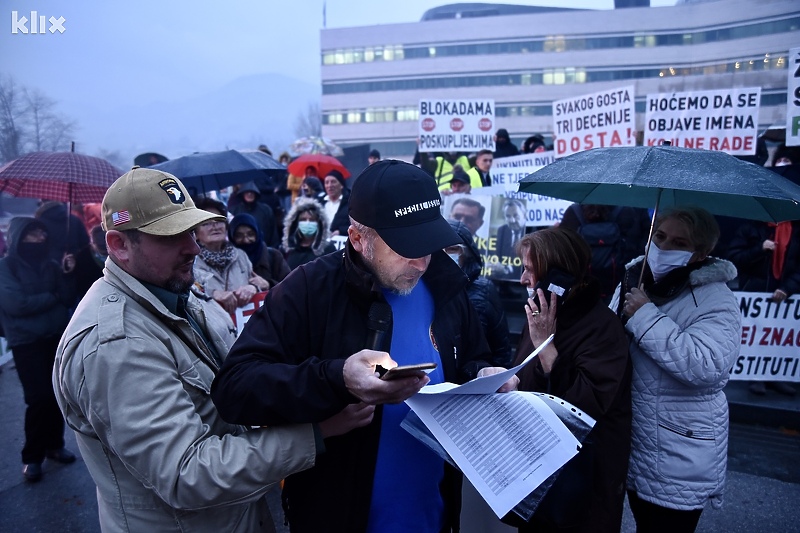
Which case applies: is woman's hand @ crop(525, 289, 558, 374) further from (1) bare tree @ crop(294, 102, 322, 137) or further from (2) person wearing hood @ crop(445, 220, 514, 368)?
(1) bare tree @ crop(294, 102, 322, 137)

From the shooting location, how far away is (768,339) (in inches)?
218

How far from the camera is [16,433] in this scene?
17.6 ft

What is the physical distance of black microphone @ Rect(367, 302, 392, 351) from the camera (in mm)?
1743

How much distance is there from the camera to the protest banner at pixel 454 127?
30.5ft

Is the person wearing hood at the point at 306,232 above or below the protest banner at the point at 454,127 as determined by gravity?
below

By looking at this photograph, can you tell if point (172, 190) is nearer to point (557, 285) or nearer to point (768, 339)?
point (557, 285)

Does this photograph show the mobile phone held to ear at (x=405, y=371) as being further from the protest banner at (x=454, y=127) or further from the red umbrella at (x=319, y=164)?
the red umbrella at (x=319, y=164)

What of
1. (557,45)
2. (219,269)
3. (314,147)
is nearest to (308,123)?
(557,45)

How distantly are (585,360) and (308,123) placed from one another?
382 ft

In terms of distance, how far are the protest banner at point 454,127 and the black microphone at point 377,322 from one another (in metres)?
7.84

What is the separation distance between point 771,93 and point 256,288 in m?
71.3

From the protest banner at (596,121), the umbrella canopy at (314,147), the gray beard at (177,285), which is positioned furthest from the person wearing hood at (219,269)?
the umbrella canopy at (314,147)

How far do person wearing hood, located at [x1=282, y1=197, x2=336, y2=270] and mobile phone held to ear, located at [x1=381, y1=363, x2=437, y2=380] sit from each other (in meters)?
4.57

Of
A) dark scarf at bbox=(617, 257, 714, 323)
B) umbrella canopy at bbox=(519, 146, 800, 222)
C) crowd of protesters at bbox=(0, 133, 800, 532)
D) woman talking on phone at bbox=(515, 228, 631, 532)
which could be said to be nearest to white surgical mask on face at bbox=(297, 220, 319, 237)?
crowd of protesters at bbox=(0, 133, 800, 532)
